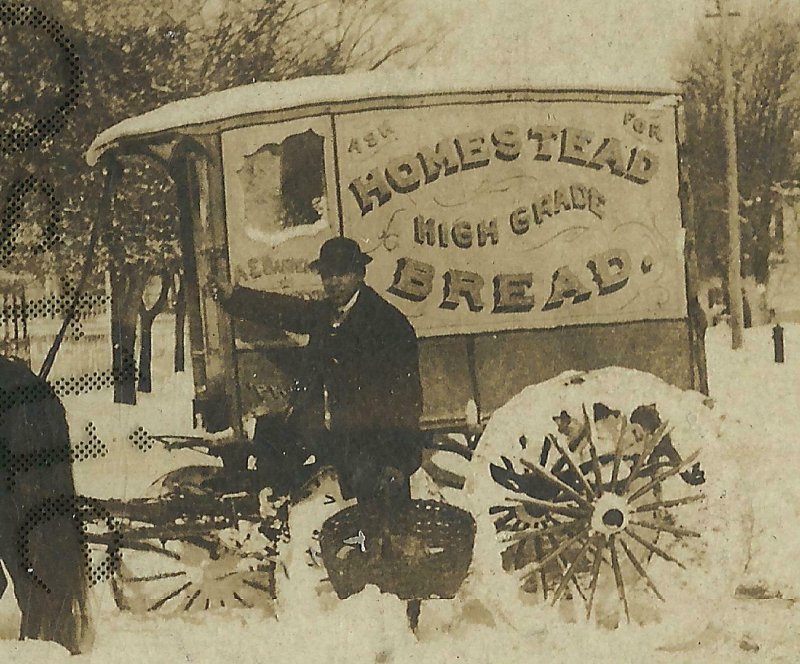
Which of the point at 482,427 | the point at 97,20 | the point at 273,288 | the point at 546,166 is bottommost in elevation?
the point at 482,427

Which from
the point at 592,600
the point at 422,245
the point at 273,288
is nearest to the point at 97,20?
the point at 273,288

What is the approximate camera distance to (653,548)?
6.96 ft

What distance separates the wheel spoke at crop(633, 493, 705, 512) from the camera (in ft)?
6.93

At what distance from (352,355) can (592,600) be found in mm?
819

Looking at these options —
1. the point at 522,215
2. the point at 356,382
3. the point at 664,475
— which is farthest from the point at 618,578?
the point at 522,215

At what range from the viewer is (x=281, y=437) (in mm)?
2117

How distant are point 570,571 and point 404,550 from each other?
1.31 ft

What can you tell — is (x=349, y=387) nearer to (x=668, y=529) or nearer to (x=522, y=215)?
(x=522, y=215)

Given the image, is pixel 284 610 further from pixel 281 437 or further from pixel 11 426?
pixel 11 426

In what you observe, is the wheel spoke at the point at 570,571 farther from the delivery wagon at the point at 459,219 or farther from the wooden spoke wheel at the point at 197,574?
the wooden spoke wheel at the point at 197,574

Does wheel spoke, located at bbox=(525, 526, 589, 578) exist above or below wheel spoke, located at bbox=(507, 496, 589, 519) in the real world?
below

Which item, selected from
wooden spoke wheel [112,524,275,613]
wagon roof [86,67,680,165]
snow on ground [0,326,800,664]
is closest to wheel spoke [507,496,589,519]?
snow on ground [0,326,800,664]

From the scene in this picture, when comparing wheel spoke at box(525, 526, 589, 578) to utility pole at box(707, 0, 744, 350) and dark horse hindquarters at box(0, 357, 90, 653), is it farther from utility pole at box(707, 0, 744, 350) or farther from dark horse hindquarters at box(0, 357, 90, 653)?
dark horse hindquarters at box(0, 357, 90, 653)

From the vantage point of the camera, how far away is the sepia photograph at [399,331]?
2090mm
